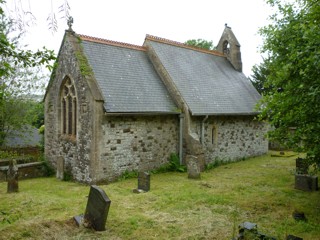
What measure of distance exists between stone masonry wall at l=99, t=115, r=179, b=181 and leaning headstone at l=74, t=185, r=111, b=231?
476cm

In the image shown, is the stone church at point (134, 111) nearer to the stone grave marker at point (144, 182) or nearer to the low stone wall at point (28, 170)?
the low stone wall at point (28, 170)

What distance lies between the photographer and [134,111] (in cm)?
1305

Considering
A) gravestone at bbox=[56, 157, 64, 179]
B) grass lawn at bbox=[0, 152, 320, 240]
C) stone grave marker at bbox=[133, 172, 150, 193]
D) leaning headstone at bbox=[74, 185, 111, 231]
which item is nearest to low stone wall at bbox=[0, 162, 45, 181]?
grass lawn at bbox=[0, 152, 320, 240]

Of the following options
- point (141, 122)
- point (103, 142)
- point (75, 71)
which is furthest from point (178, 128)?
point (75, 71)

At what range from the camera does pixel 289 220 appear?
8016 mm

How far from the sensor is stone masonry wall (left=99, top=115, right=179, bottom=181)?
1276 cm

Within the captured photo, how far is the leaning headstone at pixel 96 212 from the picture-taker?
738cm

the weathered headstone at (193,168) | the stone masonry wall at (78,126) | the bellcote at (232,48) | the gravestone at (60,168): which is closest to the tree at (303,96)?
the weathered headstone at (193,168)

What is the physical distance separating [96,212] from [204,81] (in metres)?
12.7

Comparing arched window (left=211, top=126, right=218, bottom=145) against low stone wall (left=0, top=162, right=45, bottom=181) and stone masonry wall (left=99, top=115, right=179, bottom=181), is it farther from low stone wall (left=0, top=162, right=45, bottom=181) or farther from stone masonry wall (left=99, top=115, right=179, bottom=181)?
low stone wall (left=0, top=162, right=45, bottom=181)

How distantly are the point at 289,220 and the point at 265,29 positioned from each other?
10.5 metres

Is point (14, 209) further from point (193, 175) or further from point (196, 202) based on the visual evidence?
point (193, 175)

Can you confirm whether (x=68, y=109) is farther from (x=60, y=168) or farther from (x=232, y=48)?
(x=232, y=48)

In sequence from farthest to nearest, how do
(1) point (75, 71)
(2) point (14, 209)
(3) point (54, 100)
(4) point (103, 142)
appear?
(3) point (54, 100) → (1) point (75, 71) → (4) point (103, 142) → (2) point (14, 209)
